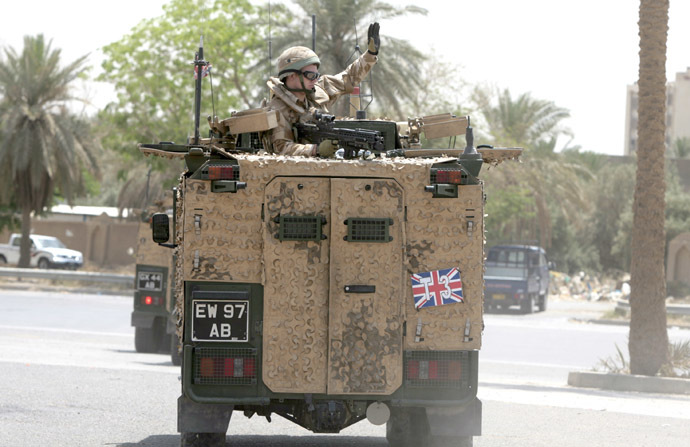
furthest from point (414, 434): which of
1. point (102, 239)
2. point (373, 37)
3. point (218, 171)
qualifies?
point (102, 239)

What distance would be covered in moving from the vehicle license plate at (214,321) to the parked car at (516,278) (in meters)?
24.1

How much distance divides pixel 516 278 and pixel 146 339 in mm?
16273

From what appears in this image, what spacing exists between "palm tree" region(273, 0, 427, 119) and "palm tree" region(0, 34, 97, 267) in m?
11.3

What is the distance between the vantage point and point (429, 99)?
42.4 metres

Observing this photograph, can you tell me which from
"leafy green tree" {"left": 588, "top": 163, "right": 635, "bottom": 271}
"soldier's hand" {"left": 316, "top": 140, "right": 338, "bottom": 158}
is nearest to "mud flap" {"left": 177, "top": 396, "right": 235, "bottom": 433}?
"soldier's hand" {"left": 316, "top": 140, "right": 338, "bottom": 158}

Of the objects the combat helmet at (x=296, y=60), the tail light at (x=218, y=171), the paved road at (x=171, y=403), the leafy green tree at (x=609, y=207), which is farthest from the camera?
the leafy green tree at (x=609, y=207)

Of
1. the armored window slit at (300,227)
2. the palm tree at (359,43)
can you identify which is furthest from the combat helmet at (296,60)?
the palm tree at (359,43)

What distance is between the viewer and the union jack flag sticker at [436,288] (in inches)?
272

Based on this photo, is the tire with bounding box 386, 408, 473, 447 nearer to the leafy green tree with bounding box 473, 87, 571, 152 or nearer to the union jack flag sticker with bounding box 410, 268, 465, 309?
the union jack flag sticker with bounding box 410, 268, 465, 309

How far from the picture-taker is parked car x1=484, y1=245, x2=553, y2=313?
3080 centimetres

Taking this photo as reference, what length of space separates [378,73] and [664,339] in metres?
18.9

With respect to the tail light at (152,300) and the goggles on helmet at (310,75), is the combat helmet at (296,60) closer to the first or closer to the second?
the goggles on helmet at (310,75)

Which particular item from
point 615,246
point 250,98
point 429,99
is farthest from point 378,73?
point 615,246

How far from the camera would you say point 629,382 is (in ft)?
46.0
